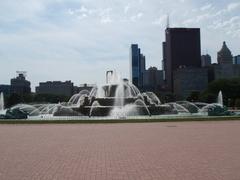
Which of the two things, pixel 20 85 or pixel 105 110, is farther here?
pixel 20 85

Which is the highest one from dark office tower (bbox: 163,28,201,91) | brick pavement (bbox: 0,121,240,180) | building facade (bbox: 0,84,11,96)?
dark office tower (bbox: 163,28,201,91)

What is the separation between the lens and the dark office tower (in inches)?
7151

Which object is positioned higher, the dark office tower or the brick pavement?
the dark office tower

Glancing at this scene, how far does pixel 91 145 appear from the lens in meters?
16.2

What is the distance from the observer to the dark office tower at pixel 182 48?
596 ft

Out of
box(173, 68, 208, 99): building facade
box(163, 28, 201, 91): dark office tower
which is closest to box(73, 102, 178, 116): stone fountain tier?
box(173, 68, 208, 99): building facade

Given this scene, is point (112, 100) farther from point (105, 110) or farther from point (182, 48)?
point (182, 48)

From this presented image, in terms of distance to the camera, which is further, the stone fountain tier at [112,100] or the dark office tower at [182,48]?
the dark office tower at [182,48]

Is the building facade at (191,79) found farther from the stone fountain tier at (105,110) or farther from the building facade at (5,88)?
the stone fountain tier at (105,110)

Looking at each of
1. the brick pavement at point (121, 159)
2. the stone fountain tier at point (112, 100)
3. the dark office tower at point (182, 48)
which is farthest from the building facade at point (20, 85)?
the brick pavement at point (121, 159)

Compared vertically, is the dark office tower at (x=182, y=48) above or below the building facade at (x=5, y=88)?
above

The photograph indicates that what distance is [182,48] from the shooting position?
607 feet

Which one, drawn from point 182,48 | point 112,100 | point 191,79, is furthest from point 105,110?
point 182,48

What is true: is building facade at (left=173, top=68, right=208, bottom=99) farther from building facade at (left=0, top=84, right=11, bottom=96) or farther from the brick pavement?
the brick pavement
